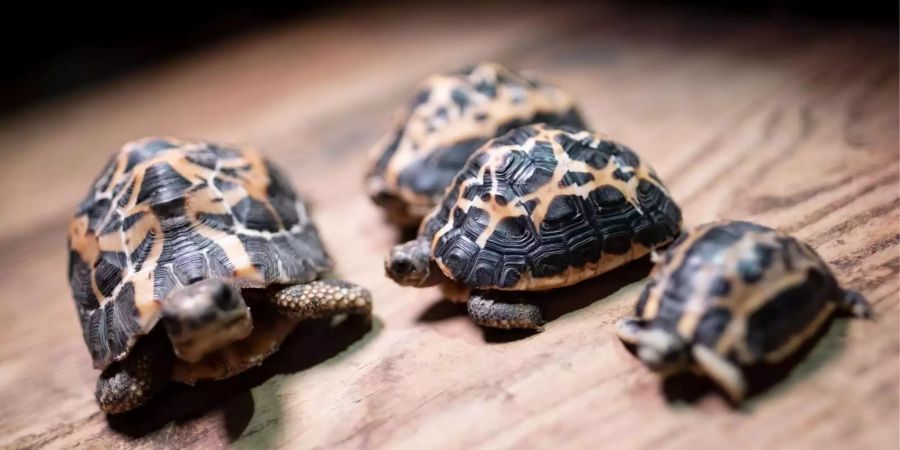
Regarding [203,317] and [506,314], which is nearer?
[203,317]

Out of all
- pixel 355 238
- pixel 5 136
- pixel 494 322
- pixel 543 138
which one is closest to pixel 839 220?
pixel 543 138

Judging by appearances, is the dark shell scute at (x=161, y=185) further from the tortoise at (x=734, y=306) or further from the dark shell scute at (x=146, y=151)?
the tortoise at (x=734, y=306)

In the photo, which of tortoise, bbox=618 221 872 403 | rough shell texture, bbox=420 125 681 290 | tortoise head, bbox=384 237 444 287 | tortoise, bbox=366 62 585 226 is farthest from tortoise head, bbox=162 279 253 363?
tortoise, bbox=618 221 872 403

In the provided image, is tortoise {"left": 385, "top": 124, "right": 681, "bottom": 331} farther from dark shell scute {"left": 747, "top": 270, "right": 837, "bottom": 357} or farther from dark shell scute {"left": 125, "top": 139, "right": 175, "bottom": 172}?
dark shell scute {"left": 125, "top": 139, "right": 175, "bottom": 172}

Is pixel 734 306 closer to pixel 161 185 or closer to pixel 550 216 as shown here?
pixel 550 216

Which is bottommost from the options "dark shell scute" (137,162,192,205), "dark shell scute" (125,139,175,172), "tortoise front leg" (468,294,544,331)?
"tortoise front leg" (468,294,544,331)

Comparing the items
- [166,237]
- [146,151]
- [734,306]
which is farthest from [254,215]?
Result: [734,306]
